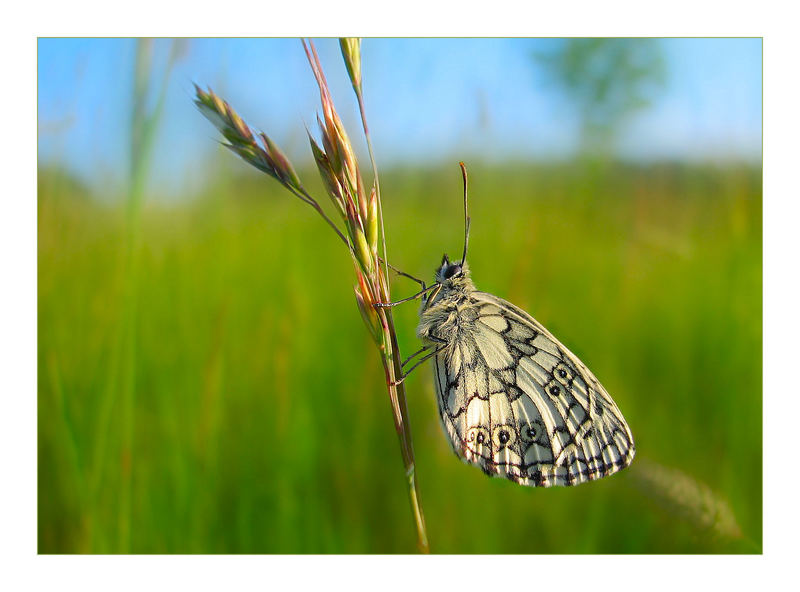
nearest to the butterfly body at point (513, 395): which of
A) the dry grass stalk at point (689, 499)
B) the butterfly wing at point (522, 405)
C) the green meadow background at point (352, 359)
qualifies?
the butterfly wing at point (522, 405)

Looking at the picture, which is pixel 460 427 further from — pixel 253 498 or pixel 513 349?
pixel 253 498

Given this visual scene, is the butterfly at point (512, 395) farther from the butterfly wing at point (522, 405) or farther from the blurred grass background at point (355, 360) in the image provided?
the blurred grass background at point (355, 360)

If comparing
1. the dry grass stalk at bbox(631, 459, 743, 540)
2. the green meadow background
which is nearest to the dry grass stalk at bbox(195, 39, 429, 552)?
the green meadow background

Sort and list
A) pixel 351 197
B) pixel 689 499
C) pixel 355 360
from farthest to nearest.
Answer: pixel 355 360, pixel 689 499, pixel 351 197

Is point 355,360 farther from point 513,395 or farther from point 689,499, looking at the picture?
point 689,499

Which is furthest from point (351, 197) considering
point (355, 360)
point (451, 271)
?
point (355, 360)
